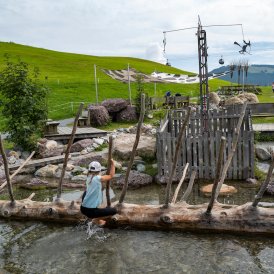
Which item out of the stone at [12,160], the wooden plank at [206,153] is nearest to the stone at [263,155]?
the wooden plank at [206,153]

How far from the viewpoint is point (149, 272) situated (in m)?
8.45

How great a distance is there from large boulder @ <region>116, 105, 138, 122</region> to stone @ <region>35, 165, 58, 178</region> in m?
12.2

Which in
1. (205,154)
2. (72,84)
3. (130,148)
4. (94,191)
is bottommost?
(130,148)

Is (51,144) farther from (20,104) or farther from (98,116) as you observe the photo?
(98,116)

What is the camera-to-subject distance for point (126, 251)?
945 cm

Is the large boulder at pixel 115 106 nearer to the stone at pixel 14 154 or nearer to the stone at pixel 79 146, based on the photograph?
the stone at pixel 79 146

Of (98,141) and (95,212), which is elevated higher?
(98,141)

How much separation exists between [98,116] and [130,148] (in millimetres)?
9429

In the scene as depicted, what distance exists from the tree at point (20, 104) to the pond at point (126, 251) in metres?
8.34

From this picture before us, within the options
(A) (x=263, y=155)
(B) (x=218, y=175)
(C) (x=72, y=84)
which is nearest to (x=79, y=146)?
(A) (x=263, y=155)

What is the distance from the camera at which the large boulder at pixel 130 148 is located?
17734 millimetres

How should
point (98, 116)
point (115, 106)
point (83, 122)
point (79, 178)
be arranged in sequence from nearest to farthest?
1. point (79, 178)
2. point (83, 122)
3. point (98, 116)
4. point (115, 106)

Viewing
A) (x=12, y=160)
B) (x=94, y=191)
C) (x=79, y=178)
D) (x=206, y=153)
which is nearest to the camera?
(x=94, y=191)

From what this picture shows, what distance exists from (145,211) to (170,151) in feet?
14.0
